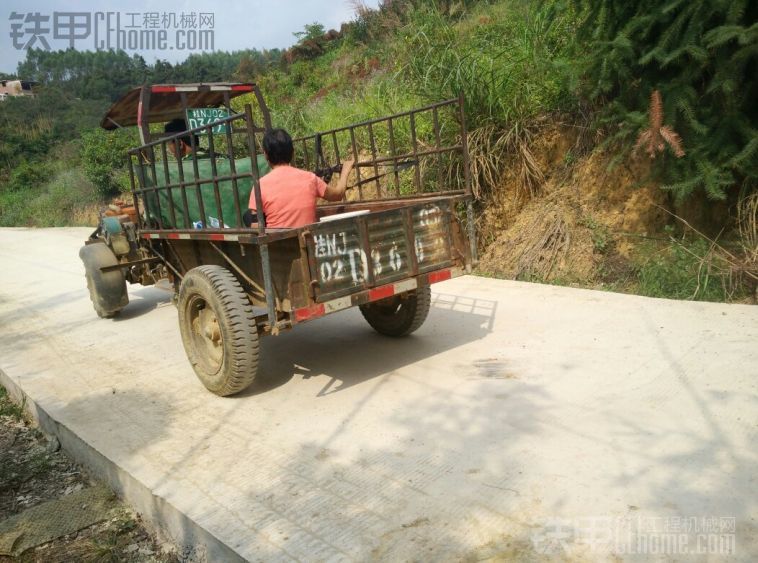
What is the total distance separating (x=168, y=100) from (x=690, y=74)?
16.1 feet

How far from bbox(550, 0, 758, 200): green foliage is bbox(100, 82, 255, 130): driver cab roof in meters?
3.59

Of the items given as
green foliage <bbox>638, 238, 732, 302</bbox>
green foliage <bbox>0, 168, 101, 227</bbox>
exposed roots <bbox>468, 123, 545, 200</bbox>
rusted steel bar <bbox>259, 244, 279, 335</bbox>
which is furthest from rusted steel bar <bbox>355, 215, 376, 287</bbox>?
green foliage <bbox>0, 168, 101, 227</bbox>

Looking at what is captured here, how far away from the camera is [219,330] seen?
13.7ft

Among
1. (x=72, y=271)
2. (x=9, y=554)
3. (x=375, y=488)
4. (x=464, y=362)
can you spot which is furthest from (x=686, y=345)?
(x=72, y=271)

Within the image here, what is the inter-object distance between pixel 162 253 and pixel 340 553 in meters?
3.88

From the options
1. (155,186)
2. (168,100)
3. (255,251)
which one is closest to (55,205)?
(168,100)

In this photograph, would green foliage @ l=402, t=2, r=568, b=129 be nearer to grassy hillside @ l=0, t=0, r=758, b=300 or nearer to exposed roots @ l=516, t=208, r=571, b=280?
grassy hillside @ l=0, t=0, r=758, b=300

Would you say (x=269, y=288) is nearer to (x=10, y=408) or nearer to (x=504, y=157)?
(x=10, y=408)

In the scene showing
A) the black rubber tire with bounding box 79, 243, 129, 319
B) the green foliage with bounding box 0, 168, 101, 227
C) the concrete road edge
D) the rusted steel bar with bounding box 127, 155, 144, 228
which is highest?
the green foliage with bounding box 0, 168, 101, 227

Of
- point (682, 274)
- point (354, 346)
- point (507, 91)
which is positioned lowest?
point (354, 346)

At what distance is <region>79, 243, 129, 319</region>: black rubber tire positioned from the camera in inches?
255

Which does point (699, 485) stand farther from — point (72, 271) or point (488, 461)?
point (72, 271)

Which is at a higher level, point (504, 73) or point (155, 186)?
point (504, 73)

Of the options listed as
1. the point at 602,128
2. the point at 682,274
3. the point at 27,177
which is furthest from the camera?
the point at 27,177
